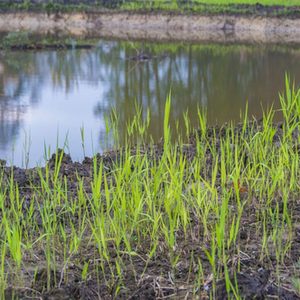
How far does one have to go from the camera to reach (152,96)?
11219 millimetres

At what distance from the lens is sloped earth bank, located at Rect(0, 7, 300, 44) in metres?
21.0

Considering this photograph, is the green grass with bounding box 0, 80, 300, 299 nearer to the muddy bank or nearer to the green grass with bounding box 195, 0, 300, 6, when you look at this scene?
the muddy bank

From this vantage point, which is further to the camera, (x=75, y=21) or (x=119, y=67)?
(x=75, y=21)

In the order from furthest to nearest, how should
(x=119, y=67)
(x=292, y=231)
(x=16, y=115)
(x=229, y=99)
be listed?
(x=119, y=67) → (x=229, y=99) → (x=16, y=115) → (x=292, y=231)

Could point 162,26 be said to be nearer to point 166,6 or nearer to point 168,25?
point 168,25

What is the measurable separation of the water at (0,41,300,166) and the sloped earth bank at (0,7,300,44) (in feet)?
8.56

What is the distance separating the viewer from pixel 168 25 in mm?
22734

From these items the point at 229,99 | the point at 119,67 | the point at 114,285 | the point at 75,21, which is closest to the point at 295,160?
the point at 114,285

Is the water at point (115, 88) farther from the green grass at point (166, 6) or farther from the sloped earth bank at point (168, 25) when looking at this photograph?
the green grass at point (166, 6)

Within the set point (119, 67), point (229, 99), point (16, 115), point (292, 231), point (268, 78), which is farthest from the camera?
point (119, 67)

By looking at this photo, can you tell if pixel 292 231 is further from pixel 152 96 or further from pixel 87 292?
pixel 152 96

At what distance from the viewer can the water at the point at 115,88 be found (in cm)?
820

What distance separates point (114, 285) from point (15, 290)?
1.42ft

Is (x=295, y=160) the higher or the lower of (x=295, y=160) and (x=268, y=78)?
the higher
